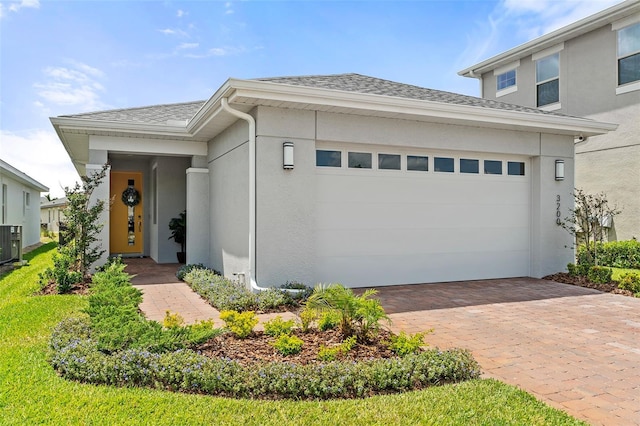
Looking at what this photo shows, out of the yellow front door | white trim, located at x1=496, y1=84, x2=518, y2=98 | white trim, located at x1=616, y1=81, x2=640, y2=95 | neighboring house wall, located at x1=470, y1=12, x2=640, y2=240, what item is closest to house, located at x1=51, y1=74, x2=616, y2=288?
the yellow front door

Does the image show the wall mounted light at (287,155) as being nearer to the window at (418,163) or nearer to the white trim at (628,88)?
the window at (418,163)

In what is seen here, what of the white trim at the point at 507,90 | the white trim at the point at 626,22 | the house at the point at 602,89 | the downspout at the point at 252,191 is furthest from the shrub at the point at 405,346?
the white trim at the point at 507,90

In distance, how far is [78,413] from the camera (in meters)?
3.13

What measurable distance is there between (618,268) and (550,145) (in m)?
4.38

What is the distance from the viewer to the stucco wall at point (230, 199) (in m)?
7.84

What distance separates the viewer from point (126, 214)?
14.4m

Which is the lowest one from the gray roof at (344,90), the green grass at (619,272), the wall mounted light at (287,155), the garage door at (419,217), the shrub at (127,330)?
the green grass at (619,272)

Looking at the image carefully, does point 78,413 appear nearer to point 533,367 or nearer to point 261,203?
point 533,367

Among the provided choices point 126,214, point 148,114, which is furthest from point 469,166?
point 126,214

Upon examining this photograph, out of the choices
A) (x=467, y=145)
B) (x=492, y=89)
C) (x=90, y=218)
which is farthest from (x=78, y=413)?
(x=492, y=89)

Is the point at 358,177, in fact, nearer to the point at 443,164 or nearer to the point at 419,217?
the point at 419,217

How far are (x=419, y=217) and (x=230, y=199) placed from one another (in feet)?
12.7

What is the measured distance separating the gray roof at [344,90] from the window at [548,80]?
5448 mm

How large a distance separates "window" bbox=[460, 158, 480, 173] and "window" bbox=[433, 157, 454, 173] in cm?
27
